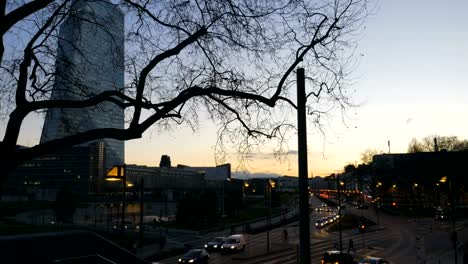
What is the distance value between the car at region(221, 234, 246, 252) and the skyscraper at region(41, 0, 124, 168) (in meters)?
36.6

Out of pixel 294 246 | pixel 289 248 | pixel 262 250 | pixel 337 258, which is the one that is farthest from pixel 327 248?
pixel 337 258

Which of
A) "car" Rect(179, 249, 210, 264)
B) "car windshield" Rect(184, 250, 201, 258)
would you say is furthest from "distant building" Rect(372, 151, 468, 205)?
"car windshield" Rect(184, 250, 201, 258)

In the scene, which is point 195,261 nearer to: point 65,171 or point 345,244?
point 345,244

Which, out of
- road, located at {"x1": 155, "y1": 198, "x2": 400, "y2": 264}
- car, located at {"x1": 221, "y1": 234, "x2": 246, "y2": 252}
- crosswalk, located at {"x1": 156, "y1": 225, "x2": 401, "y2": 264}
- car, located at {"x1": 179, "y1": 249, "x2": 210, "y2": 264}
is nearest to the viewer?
car, located at {"x1": 179, "y1": 249, "x2": 210, "y2": 264}

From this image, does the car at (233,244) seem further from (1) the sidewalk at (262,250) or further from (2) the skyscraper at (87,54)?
(2) the skyscraper at (87,54)

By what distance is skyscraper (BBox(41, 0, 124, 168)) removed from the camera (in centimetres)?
1008

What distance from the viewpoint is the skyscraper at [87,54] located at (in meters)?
10.1

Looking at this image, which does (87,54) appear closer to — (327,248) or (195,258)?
(195,258)

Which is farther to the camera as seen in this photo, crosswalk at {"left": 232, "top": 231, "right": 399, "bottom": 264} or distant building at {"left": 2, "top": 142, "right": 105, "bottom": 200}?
distant building at {"left": 2, "top": 142, "right": 105, "bottom": 200}

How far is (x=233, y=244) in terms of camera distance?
4647 cm

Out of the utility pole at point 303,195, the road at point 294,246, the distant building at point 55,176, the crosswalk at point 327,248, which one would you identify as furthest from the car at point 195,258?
the distant building at point 55,176

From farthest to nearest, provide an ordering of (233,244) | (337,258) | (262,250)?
(262,250) < (233,244) < (337,258)

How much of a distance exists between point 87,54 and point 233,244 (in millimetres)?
37946

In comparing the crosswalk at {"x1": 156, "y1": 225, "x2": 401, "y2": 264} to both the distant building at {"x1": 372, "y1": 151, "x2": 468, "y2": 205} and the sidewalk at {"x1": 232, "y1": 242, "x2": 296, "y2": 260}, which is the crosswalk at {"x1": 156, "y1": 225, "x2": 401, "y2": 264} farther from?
A: the distant building at {"x1": 372, "y1": 151, "x2": 468, "y2": 205}
